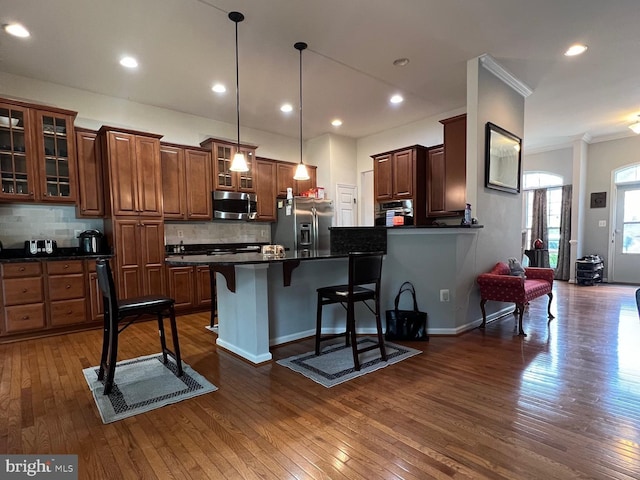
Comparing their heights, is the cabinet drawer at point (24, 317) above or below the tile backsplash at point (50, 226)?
below

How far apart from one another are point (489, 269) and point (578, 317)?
52.8 inches

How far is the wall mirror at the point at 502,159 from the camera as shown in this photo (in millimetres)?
3818

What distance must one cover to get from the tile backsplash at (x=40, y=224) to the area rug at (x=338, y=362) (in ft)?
11.3

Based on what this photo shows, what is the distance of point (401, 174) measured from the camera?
18.0 ft

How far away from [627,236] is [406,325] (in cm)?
627

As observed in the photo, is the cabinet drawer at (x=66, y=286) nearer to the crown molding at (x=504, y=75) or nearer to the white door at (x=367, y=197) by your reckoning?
the white door at (x=367, y=197)

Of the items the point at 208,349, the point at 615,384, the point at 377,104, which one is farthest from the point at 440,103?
the point at 208,349

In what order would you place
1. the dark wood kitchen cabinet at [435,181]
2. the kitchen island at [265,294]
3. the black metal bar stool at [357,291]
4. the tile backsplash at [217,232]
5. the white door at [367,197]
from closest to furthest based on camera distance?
the black metal bar stool at [357,291] < the kitchen island at [265,294] < the tile backsplash at [217,232] < the dark wood kitchen cabinet at [435,181] < the white door at [367,197]

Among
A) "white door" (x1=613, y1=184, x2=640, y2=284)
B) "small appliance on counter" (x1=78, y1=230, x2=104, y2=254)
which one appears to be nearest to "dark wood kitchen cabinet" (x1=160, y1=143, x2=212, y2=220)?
"small appliance on counter" (x1=78, y1=230, x2=104, y2=254)

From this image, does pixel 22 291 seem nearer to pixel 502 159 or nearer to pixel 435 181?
pixel 435 181

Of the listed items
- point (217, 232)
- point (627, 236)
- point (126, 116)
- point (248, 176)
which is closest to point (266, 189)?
point (248, 176)

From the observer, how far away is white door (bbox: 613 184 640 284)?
647 cm

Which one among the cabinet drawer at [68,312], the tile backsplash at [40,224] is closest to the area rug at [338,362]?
the cabinet drawer at [68,312]

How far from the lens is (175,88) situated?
4.32 m
